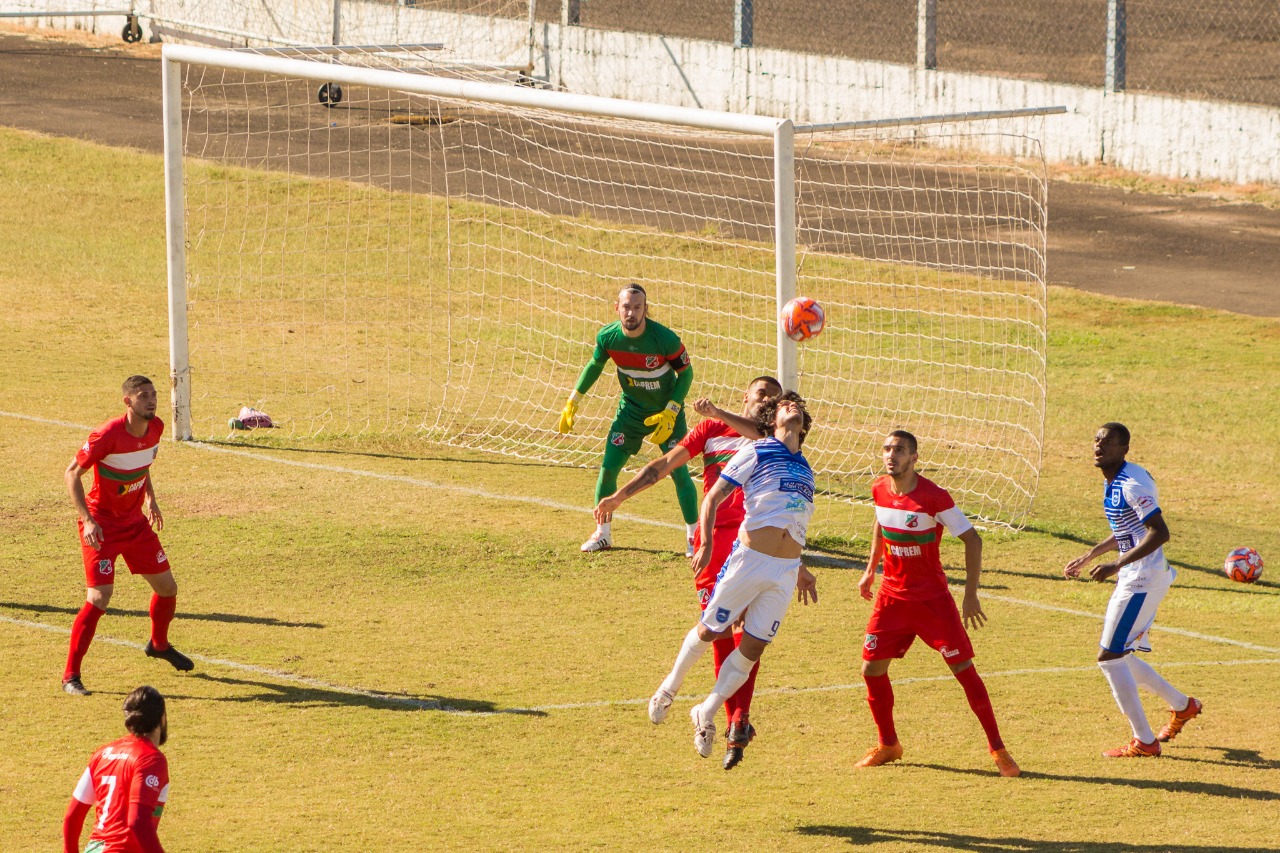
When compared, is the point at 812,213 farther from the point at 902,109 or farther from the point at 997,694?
the point at 997,694

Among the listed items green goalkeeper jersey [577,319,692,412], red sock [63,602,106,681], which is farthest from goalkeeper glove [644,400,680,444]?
red sock [63,602,106,681]

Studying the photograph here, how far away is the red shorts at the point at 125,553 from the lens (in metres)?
10.9

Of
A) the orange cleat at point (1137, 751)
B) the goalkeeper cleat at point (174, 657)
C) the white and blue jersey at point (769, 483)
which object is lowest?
the orange cleat at point (1137, 751)

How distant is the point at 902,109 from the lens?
3134cm

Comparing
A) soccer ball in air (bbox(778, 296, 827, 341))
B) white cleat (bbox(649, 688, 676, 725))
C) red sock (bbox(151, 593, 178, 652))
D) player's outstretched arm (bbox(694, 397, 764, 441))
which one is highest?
soccer ball in air (bbox(778, 296, 827, 341))

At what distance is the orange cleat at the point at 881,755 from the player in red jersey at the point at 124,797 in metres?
4.07

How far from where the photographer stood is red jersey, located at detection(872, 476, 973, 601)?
9516 millimetres

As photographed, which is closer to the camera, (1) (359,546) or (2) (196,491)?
(1) (359,546)

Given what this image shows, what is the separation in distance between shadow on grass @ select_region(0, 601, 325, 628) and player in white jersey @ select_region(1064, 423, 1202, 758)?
18.1ft

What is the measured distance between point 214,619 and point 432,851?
14.9ft

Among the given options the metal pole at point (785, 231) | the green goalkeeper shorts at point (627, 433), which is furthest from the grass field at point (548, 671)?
the metal pole at point (785, 231)

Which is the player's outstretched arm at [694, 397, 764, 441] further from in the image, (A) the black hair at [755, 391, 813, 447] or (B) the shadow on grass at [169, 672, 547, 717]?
(B) the shadow on grass at [169, 672, 547, 717]

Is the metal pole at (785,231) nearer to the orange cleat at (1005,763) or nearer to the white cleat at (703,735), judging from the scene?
the orange cleat at (1005,763)

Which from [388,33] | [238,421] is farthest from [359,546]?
[388,33]
